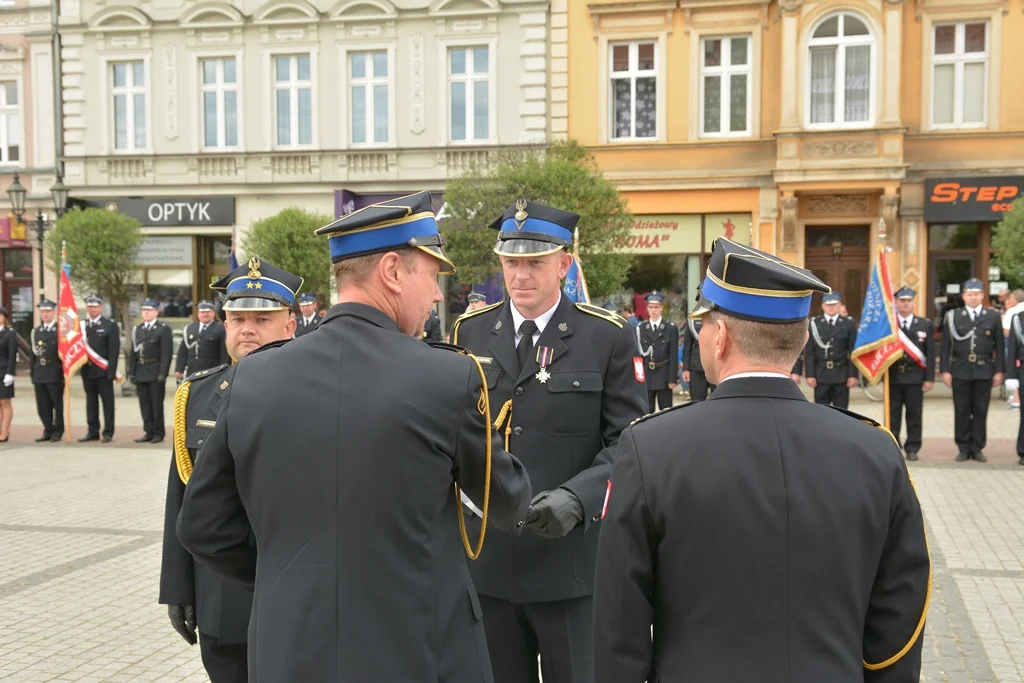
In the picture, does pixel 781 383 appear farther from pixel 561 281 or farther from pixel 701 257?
pixel 701 257

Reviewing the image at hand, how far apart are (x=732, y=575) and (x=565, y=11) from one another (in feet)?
73.8

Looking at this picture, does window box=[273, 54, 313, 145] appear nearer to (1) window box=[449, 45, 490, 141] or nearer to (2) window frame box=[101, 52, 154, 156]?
(2) window frame box=[101, 52, 154, 156]

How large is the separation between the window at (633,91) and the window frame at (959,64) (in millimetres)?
6116

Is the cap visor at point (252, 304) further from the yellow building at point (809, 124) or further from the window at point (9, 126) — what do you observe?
the window at point (9, 126)

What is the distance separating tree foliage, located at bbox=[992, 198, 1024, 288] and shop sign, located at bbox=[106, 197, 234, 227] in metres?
17.8

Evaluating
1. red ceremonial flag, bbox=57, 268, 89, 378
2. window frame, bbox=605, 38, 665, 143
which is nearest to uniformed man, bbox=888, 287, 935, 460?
window frame, bbox=605, 38, 665, 143

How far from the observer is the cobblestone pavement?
213 inches

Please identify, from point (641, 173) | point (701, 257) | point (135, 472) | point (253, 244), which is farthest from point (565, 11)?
point (135, 472)

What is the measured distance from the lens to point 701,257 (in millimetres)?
22844

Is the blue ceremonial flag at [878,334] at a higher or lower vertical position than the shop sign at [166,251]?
lower

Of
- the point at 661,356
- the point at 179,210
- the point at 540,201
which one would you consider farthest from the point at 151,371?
the point at 179,210

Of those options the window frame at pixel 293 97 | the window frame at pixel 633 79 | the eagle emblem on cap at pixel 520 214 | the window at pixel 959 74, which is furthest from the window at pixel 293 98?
the eagle emblem on cap at pixel 520 214

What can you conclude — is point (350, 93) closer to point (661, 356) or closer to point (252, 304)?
point (661, 356)

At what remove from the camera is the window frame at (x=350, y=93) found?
24.0 m
